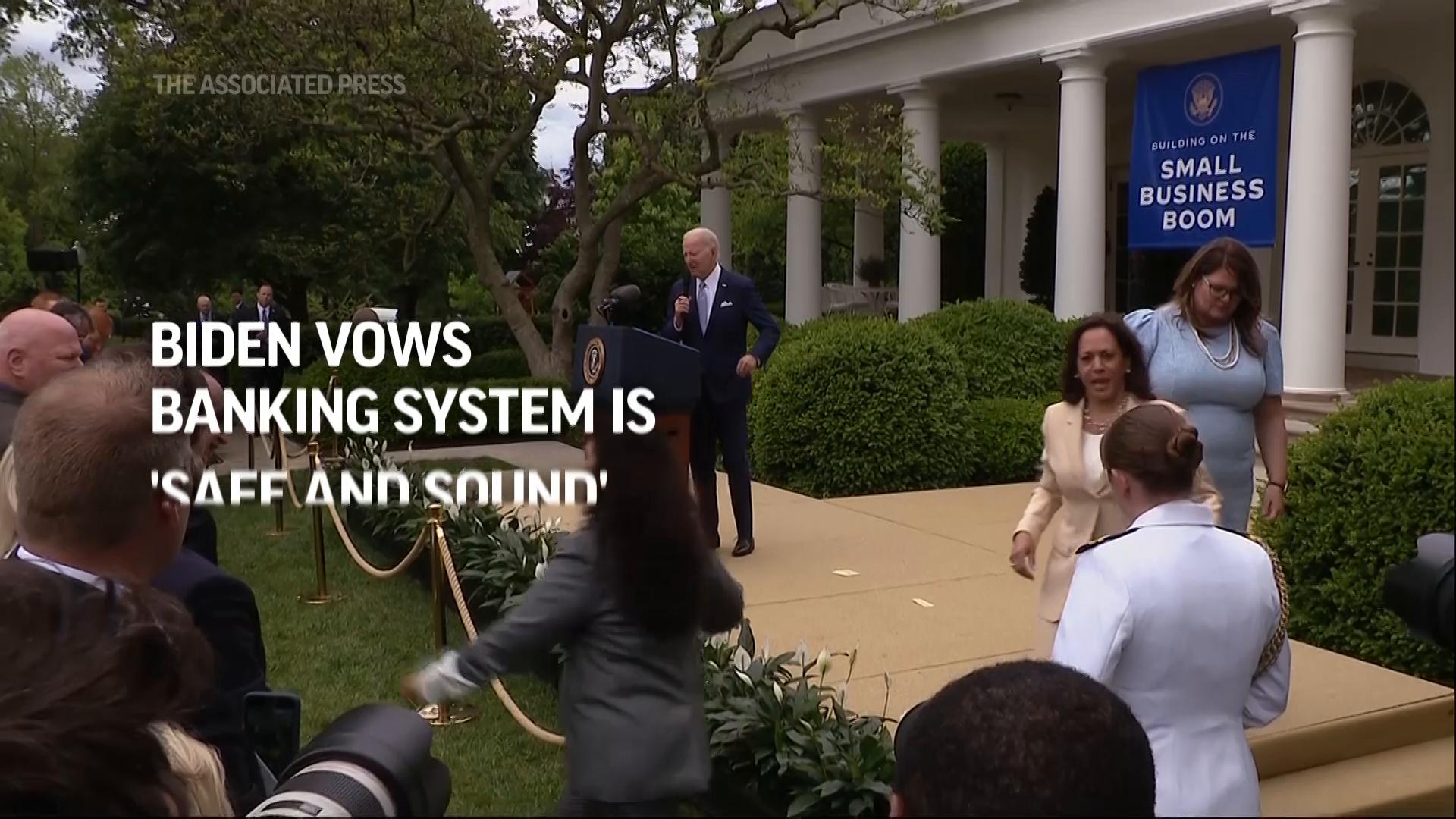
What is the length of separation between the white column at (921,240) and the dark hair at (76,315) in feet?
33.8

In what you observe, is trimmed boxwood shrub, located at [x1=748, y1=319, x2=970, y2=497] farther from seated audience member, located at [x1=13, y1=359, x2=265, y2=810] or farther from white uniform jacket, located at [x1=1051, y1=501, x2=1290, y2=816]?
seated audience member, located at [x1=13, y1=359, x2=265, y2=810]

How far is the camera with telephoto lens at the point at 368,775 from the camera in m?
1.30

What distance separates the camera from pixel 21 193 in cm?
2623

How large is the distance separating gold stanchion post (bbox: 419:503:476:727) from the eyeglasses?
266cm

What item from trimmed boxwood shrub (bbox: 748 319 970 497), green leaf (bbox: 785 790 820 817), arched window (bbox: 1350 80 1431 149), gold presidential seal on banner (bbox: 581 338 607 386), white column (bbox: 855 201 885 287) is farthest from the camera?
white column (bbox: 855 201 885 287)

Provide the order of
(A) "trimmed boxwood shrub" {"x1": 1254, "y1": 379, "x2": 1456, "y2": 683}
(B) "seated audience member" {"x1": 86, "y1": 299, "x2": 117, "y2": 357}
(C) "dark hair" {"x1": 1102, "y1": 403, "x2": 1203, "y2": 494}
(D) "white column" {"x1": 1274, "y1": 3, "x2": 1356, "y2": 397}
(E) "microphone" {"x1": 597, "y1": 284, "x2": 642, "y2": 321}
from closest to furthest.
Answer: (C) "dark hair" {"x1": 1102, "y1": 403, "x2": 1203, "y2": 494}
(A) "trimmed boxwood shrub" {"x1": 1254, "y1": 379, "x2": 1456, "y2": 683}
(E) "microphone" {"x1": 597, "y1": 284, "x2": 642, "y2": 321}
(D) "white column" {"x1": 1274, "y1": 3, "x2": 1356, "y2": 397}
(B) "seated audience member" {"x1": 86, "y1": 299, "x2": 117, "y2": 357}

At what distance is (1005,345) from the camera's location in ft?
33.5

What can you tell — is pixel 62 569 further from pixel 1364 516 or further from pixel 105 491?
pixel 1364 516

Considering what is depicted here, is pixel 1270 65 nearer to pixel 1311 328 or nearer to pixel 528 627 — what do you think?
pixel 1311 328

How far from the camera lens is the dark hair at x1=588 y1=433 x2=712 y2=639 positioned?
215cm

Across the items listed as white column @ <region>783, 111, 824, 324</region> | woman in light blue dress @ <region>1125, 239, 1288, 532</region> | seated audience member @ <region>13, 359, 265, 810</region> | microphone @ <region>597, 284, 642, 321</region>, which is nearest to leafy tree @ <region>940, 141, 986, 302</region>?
white column @ <region>783, 111, 824, 324</region>

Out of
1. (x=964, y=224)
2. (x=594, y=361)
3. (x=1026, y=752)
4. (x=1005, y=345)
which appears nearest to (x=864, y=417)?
(x=1005, y=345)

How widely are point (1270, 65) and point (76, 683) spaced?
5.16m

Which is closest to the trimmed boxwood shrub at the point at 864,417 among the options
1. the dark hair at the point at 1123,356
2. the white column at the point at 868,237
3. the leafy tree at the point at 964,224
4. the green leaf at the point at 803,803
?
the dark hair at the point at 1123,356
